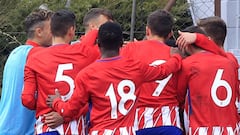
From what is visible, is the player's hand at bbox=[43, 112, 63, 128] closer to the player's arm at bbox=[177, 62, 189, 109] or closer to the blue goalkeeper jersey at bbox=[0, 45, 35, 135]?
the blue goalkeeper jersey at bbox=[0, 45, 35, 135]

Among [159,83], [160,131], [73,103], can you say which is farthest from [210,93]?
[73,103]

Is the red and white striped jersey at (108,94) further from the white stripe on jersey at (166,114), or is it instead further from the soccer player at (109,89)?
the white stripe on jersey at (166,114)

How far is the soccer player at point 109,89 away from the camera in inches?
177

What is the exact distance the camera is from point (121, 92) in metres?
4.53

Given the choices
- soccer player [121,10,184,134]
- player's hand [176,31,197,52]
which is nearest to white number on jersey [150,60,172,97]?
soccer player [121,10,184,134]

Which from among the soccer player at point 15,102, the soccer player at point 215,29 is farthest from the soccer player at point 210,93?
the soccer player at point 15,102

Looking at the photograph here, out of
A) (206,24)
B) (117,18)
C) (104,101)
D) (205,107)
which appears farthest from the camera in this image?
(117,18)

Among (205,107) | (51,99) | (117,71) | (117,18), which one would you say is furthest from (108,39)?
(117,18)

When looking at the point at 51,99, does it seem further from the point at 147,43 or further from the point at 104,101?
the point at 147,43

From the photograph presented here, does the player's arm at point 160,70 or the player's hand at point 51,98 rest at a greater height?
the player's arm at point 160,70

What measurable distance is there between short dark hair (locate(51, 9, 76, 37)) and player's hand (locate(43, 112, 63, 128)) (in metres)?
0.63

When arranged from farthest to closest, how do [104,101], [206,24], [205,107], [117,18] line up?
[117,18] → [206,24] → [205,107] → [104,101]

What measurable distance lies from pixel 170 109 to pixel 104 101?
0.82 meters

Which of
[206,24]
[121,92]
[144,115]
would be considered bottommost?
[144,115]
